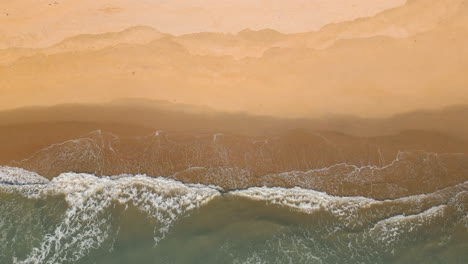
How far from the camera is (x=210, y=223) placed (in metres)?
5.41

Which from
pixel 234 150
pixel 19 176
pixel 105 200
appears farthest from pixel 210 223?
pixel 19 176

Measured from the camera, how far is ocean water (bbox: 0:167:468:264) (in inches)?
205

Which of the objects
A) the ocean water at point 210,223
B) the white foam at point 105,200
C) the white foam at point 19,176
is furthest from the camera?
the white foam at point 19,176

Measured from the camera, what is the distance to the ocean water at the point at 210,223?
5195mm

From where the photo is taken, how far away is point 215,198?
17.8ft

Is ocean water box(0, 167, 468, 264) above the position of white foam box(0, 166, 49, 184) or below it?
below

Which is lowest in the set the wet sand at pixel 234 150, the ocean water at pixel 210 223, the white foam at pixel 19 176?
the ocean water at pixel 210 223

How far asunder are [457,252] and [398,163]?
1208 mm

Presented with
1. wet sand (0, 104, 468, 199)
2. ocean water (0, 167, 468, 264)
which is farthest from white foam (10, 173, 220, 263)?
wet sand (0, 104, 468, 199)

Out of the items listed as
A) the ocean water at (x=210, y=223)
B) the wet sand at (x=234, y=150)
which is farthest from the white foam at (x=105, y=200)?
the wet sand at (x=234, y=150)

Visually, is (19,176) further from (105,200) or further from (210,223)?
(210,223)

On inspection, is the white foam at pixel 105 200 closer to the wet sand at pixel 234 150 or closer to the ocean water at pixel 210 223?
the ocean water at pixel 210 223

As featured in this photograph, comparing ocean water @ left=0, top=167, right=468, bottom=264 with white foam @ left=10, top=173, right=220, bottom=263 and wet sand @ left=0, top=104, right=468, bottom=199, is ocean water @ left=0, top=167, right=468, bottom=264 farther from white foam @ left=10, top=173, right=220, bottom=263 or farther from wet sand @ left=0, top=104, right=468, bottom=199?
wet sand @ left=0, top=104, right=468, bottom=199

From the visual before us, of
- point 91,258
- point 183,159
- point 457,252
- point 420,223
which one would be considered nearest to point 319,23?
point 183,159
